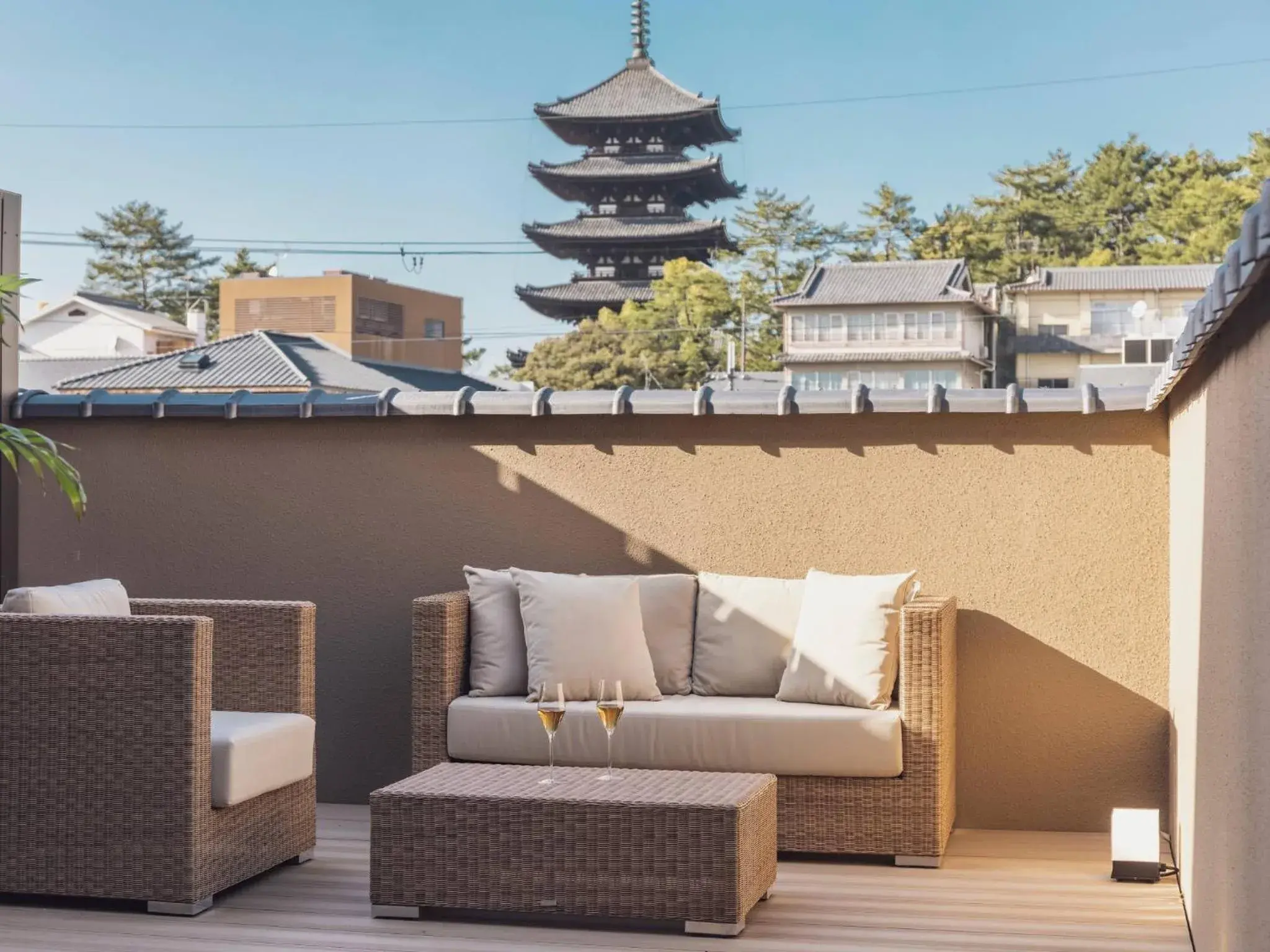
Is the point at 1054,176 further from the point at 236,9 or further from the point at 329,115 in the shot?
the point at 236,9

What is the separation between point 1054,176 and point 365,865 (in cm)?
3878

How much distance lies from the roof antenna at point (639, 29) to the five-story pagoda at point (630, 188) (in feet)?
3.30

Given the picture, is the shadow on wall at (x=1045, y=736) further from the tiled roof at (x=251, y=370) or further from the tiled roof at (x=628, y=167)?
the tiled roof at (x=628, y=167)

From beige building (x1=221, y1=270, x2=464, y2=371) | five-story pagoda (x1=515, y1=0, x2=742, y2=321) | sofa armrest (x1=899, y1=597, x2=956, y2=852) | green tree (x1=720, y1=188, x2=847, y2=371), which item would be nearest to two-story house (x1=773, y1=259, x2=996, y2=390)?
green tree (x1=720, y1=188, x2=847, y2=371)

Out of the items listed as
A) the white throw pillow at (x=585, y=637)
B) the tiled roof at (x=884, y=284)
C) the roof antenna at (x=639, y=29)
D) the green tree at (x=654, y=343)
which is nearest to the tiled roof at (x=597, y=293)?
the green tree at (x=654, y=343)

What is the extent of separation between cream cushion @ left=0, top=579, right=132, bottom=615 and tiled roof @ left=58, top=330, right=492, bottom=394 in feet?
71.8

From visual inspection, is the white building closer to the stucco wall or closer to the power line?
the power line

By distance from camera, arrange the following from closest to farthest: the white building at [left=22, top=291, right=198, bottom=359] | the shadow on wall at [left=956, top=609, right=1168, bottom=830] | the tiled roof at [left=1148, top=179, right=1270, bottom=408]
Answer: the tiled roof at [left=1148, top=179, right=1270, bottom=408] → the shadow on wall at [left=956, top=609, right=1168, bottom=830] → the white building at [left=22, top=291, right=198, bottom=359]

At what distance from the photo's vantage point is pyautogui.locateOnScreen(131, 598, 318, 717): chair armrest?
3898 mm

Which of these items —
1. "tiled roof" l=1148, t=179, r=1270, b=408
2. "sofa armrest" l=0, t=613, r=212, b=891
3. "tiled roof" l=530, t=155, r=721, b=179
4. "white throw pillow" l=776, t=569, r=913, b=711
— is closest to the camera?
"tiled roof" l=1148, t=179, r=1270, b=408

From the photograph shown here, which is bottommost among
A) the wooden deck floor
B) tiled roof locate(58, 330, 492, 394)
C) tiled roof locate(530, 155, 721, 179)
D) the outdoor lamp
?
the wooden deck floor

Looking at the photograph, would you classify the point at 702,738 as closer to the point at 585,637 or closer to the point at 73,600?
the point at 585,637

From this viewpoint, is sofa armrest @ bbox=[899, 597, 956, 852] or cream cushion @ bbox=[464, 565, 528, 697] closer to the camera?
sofa armrest @ bbox=[899, 597, 956, 852]

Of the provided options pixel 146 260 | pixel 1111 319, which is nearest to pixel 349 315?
pixel 146 260
